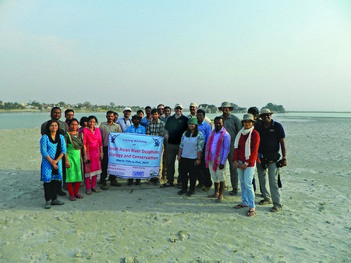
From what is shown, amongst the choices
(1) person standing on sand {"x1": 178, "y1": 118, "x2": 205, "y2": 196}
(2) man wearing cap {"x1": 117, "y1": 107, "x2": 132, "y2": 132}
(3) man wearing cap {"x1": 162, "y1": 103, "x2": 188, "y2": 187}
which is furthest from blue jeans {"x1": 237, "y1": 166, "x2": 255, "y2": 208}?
(2) man wearing cap {"x1": 117, "y1": 107, "x2": 132, "y2": 132}

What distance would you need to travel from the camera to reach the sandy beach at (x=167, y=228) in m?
3.52

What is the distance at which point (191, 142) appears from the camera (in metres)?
5.84

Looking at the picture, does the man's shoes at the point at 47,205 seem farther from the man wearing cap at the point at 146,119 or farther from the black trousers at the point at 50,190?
the man wearing cap at the point at 146,119

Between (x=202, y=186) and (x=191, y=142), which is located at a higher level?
(x=191, y=142)

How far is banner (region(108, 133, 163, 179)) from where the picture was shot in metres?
6.34

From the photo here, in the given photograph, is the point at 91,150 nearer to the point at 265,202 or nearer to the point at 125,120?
the point at 125,120

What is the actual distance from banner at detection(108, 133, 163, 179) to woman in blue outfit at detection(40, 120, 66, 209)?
54.6 inches

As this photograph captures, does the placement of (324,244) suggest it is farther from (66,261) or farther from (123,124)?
(123,124)

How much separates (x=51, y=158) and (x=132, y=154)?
195 centimetres

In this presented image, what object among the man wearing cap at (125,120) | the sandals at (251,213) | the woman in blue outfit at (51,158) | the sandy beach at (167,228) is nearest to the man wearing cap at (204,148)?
the sandy beach at (167,228)

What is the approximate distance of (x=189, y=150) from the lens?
5.87 meters

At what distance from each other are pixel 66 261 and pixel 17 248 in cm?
87

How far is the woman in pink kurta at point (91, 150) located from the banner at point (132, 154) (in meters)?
0.33

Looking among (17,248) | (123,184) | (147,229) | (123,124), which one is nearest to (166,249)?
(147,229)
